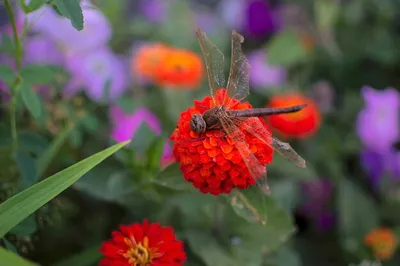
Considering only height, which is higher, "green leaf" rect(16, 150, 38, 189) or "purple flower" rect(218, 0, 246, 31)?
"green leaf" rect(16, 150, 38, 189)

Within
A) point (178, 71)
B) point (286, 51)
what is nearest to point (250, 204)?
point (178, 71)

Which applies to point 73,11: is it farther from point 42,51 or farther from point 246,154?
point 42,51

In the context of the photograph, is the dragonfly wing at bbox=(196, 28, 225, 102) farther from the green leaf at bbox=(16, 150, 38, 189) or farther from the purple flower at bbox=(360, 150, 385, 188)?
the purple flower at bbox=(360, 150, 385, 188)

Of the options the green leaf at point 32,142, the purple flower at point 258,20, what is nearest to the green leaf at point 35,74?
the green leaf at point 32,142

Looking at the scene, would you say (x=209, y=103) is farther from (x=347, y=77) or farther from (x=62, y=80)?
(x=347, y=77)

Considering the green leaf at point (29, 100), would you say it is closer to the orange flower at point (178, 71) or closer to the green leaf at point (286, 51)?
the orange flower at point (178, 71)

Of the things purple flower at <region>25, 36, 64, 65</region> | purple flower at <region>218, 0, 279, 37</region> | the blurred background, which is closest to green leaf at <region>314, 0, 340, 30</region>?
the blurred background

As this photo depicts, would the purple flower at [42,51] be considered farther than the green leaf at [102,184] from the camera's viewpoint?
Yes
